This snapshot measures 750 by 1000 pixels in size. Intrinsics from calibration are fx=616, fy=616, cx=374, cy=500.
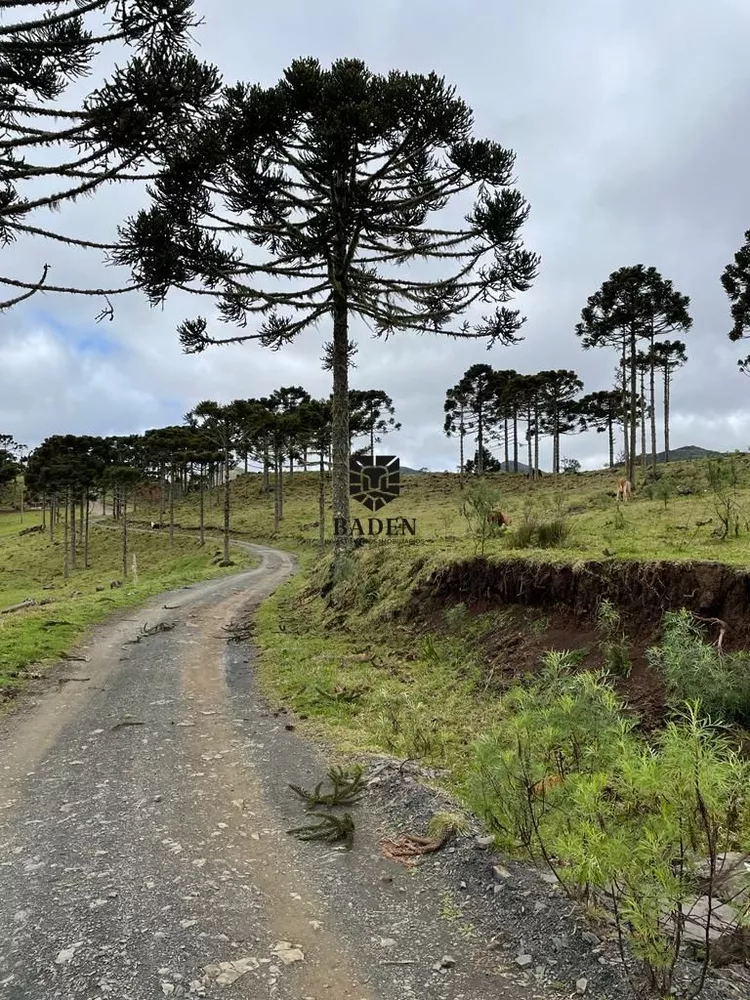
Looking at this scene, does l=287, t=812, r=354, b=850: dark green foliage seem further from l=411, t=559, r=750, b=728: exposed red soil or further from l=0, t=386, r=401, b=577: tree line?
l=0, t=386, r=401, b=577: tree line

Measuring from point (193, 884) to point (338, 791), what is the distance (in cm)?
152

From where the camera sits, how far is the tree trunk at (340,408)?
1375 cm

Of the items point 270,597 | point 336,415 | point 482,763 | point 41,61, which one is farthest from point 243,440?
point 482,763

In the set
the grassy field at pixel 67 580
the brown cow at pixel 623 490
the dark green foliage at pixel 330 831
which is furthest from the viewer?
the brown cow at pixel 623 490

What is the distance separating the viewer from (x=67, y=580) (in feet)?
130

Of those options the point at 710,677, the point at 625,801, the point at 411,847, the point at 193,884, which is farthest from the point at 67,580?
the point at 625,801

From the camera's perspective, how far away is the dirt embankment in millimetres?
6191

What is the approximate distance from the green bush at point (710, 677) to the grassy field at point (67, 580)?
27.9 feet

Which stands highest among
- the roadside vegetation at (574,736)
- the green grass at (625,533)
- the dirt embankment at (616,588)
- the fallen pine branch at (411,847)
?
the green grass at (625,533)

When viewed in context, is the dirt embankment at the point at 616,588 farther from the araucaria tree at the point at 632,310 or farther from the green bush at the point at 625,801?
the araucaria tree at the point at 632,310

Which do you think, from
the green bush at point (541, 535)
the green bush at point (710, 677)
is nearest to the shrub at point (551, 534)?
the green bush at point (541, 535)

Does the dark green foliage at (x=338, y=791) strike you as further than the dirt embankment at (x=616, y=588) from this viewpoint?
No

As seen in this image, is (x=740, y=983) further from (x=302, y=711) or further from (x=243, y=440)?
(x=243, y=440)

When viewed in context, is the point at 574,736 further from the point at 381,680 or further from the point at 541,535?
the point at 541,535
